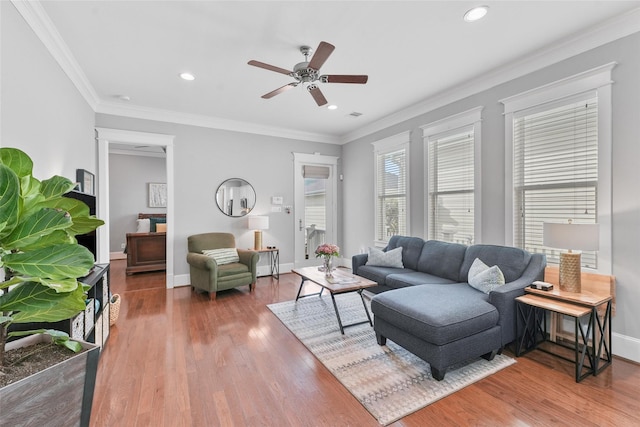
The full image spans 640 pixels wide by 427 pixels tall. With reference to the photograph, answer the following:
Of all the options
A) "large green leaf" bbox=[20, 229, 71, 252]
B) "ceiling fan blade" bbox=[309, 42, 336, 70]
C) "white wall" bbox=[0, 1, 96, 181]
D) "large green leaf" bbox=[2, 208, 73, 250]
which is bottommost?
"large green leaf" bbox=[20, 229, 71, 252]

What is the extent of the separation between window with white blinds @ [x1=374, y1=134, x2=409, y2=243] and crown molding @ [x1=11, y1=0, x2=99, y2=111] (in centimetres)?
419

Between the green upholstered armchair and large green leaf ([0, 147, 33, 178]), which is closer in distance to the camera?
large green leaf ([0, 147, 33, 178])

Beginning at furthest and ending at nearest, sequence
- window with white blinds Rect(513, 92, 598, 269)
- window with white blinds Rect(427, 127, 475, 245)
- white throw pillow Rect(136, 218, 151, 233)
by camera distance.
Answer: white throw pillow Rect(136, 218, 151, 233), window with white blinds Rect(427, 127, 475, 245), window with white blinds Rect(513, 92, 598, 269)

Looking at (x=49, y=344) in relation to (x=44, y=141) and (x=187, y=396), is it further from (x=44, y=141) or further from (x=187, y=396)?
(x=44, y=141)

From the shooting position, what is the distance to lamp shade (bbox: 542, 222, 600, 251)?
7.31ft

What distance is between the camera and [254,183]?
533cm

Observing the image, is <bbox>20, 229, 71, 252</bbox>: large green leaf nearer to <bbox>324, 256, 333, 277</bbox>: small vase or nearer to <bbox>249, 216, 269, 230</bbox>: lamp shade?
<bbox>324, 256, 333, 277</bbox>: small vase

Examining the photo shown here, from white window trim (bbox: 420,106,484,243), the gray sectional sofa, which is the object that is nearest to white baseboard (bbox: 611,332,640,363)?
the gray sectional sofa

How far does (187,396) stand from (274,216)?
375cm

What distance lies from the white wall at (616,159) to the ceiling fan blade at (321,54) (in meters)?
2.25

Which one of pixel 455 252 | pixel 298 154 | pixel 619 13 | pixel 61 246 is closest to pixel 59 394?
pixel 61 246

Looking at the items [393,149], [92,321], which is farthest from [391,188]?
[92,321]

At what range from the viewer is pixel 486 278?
9.12 feet

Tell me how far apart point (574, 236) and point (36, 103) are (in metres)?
4.37
